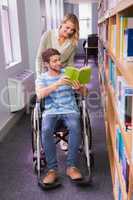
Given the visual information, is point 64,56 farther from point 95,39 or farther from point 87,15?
point 87,15

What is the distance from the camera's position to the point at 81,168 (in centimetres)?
242

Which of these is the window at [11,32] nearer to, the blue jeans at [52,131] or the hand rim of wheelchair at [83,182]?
the blue jeans at [52,131]

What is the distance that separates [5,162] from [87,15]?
1018 centimetres

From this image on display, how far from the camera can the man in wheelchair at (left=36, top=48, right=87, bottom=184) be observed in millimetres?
2129

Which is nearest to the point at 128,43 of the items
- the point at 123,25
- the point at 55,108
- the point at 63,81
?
the point at 123,25

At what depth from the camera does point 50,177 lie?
217 cm

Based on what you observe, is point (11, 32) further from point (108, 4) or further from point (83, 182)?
point (83, 182)

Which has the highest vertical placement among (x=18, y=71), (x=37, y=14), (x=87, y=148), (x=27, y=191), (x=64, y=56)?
(x=37, y=14)

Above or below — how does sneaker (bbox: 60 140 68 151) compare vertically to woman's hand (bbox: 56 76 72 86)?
below

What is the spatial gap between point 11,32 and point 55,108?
2389mm

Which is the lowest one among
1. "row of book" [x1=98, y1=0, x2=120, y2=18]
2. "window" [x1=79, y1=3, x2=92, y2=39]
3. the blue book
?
the blue book

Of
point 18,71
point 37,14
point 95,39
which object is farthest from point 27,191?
point 95,39

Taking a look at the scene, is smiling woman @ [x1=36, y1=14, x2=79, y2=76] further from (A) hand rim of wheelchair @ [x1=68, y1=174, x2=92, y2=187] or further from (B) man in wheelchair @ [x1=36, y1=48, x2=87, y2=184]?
(A) hand rim of wheelchair @ [x1=68, y1=174, x2=92, y2=187]

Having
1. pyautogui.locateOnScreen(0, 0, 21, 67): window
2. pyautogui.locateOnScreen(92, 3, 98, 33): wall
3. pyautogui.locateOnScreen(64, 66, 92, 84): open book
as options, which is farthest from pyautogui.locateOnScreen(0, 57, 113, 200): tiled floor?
pyautogui.locateOnScreen(92, 3, 98, 33): wall
